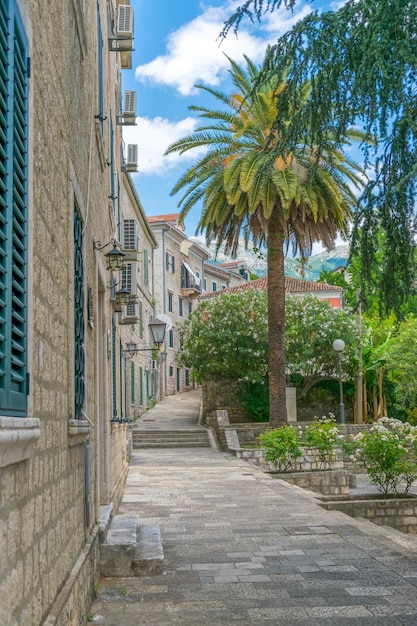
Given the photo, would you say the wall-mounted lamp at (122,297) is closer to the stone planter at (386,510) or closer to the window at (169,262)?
the stone planter at (386,510)

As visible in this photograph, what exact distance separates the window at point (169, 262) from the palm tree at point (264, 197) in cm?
2653

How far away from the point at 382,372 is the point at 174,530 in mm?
26667

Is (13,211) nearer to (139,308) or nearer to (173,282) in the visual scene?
(139,308)

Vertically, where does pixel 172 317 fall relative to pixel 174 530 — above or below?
above

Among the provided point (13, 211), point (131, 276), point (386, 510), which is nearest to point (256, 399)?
point (131, 276)

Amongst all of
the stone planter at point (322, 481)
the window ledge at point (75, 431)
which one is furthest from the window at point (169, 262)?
the window ledge at point (75, 431)

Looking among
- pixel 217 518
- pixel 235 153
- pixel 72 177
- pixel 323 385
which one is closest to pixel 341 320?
pixel 323 385

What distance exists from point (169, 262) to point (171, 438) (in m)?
25.7

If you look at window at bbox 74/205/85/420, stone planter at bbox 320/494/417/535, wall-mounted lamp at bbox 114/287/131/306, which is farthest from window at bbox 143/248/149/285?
window at bbox 74/205/85/420

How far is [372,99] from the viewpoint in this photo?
605cm

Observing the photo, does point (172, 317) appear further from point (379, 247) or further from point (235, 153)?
point (379, 247)

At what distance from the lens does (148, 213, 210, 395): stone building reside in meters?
50.3

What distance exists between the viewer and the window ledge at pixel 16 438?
244cm

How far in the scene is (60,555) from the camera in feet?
13.7
